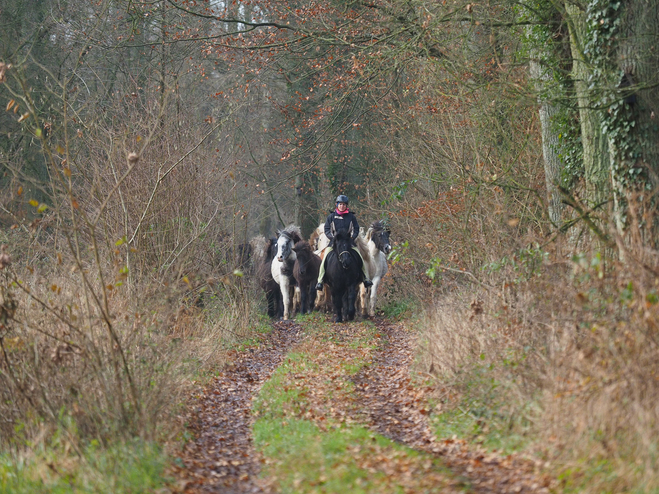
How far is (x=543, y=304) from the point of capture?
7559mm

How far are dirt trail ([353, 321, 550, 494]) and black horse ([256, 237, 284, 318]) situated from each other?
6094 millimetres

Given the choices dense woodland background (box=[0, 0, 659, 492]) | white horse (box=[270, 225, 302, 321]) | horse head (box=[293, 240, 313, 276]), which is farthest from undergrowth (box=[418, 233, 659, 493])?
white horse (box=[270, 225, 302, 321])

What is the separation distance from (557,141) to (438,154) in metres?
3.94

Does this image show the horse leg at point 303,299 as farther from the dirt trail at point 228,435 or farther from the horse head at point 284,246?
the dirt trail at point 228,435

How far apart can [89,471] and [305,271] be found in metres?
12.0

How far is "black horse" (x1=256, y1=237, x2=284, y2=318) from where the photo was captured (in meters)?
19.1

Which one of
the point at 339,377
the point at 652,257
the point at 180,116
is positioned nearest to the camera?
the point at 652,257

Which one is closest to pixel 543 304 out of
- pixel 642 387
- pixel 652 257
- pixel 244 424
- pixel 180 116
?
pixel 652 257

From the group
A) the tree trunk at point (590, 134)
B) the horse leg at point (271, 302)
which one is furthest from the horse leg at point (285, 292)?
the tree trunk at point (590, 134)

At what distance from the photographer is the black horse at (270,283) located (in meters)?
19.1

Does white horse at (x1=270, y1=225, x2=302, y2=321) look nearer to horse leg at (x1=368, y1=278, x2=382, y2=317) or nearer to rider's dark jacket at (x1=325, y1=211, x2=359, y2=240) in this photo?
rider's dark jacket at (x1=325, y1=211, x2=359, y2=240)

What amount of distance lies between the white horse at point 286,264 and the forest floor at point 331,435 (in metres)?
5.12

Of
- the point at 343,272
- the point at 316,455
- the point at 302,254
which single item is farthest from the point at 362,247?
the point at 316,455

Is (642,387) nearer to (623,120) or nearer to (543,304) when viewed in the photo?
(543,304)
